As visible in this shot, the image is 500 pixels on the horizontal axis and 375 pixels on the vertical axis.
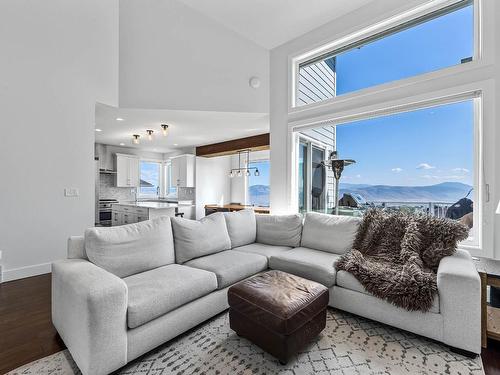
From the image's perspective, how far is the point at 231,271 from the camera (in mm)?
2354

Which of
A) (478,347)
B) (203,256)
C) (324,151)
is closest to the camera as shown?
(478,347)

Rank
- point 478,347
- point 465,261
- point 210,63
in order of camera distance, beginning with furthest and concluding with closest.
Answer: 1. point 210,63
2. point 465,261
3. point 478,347

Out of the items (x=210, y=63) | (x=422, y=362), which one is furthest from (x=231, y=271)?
(x=210, y=63)

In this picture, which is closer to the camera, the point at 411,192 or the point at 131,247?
the point at 131,247

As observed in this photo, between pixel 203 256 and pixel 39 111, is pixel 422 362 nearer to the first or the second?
pixel 203 256

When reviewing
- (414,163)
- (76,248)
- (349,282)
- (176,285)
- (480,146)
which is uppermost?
(480,146)

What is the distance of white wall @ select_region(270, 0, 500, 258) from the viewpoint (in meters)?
2.38

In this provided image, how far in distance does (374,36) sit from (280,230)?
287 centimetres

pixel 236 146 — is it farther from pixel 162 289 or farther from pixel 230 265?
pixel 162 289

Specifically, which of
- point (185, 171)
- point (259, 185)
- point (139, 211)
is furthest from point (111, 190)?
point (259, 185)

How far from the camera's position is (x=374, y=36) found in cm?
332

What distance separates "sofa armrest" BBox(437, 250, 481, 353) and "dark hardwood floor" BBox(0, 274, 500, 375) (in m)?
0.18

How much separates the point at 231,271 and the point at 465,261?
1937mm


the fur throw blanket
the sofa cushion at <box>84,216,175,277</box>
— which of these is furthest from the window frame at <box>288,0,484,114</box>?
the sofa cushion at <box>84,216,175,277</box>
